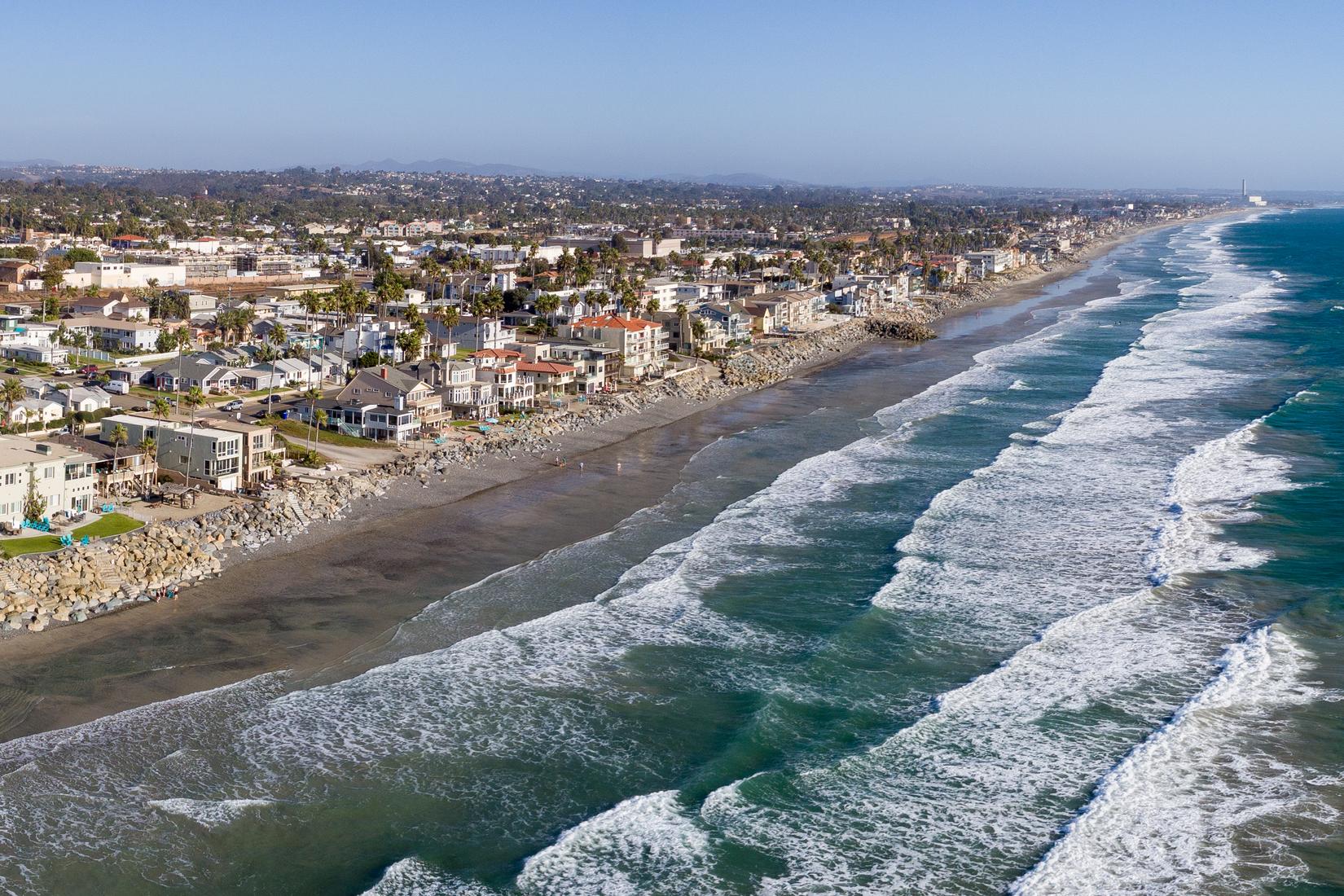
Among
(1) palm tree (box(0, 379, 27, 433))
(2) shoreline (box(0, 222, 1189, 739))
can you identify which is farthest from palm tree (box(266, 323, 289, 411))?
(2) shoreline (box(0, 222, 1189, 739))

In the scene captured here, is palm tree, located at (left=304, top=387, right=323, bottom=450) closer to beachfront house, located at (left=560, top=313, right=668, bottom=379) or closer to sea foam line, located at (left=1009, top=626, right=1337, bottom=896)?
beachfront house, located at (left=560, top=313, right=668, bottom=379)

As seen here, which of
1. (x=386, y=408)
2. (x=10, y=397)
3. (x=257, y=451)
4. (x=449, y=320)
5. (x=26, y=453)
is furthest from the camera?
(x=449, y=320)

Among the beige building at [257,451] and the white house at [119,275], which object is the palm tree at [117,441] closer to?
the beige building at [257,451]

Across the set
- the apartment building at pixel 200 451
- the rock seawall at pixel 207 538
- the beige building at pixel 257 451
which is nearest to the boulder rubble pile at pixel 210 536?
the rock seawall at pixel 207 538

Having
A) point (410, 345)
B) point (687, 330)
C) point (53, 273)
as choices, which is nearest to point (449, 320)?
point (410, 345)

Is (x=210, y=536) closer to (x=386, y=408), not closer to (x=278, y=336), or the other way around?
(x=386, y=408)

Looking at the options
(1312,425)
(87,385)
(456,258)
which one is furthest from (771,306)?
(87,385)
